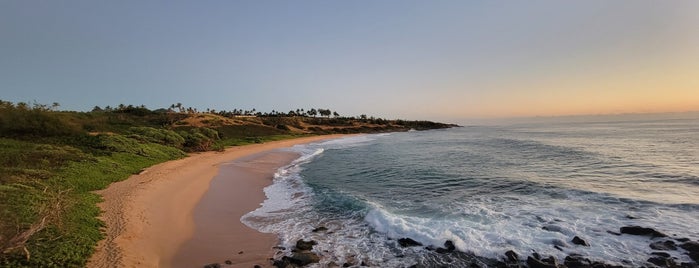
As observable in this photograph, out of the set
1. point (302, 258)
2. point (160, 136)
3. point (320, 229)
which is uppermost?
point (160, 136)

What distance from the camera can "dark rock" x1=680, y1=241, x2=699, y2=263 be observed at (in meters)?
8.12

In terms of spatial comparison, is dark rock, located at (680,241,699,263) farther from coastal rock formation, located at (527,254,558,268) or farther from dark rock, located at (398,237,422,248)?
dark rock, located at (398,237,422,248)

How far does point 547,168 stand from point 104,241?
23.0m

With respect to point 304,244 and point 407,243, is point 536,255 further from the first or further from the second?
point 304,244

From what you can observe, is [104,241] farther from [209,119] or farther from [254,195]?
[209,119]

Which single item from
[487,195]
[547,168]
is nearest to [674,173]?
[547,168]

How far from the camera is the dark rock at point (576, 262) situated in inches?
313

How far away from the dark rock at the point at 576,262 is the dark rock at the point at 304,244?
6.25 m

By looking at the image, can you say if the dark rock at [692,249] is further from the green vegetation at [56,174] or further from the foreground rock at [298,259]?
the green vegetation at [56,174]

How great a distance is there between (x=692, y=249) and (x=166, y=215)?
15.3 metres

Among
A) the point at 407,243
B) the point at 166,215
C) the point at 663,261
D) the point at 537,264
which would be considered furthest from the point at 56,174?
the point at 663,261

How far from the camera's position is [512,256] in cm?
845

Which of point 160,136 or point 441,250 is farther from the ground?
point 160,136

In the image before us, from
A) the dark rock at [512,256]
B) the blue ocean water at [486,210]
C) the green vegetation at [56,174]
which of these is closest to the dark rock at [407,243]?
the blue ocean water at [486,210]
